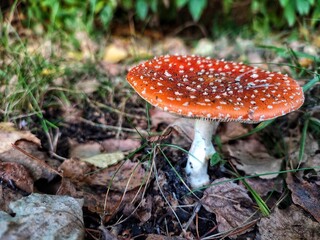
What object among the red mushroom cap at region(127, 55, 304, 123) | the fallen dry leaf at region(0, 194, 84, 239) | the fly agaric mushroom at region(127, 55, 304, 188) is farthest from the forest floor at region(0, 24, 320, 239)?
the red mushroom cap at region(127, 55, 304, 123)

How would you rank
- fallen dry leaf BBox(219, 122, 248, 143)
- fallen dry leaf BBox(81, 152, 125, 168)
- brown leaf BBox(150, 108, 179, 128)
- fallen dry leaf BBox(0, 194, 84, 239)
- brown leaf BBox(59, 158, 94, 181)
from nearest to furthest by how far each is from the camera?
fallen dry leaf BBox(0, 194, 84, 239), brown leaf BBox(59, 158, 94, 181), fallen dry leaf BBox(81, 152, 125, 168), fallen dry leaf BBox(219, 122, 248, 143), brown leaf BBox(150, 108, 179, 128)

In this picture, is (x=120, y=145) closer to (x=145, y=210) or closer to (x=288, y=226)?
(x=145, y=210)

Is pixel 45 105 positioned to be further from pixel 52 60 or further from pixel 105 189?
pixel 105 189

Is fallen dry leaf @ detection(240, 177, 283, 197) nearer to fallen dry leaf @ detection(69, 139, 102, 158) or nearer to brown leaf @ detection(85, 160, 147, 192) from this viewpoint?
brown leaf @ detection(85, 160, 147, 192)

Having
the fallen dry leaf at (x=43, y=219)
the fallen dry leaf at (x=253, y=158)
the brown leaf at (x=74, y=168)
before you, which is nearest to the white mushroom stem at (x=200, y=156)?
the fallen dry leaf at (x=253, y=158)

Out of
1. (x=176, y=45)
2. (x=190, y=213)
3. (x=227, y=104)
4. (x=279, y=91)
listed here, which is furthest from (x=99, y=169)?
(x=176, y=45)

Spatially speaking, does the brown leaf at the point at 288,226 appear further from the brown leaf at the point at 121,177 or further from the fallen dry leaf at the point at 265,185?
the brown leaf at the point at 121,177

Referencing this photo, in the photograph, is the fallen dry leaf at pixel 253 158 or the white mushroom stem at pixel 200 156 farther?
the fallen dry leaf at pixel 253 158
